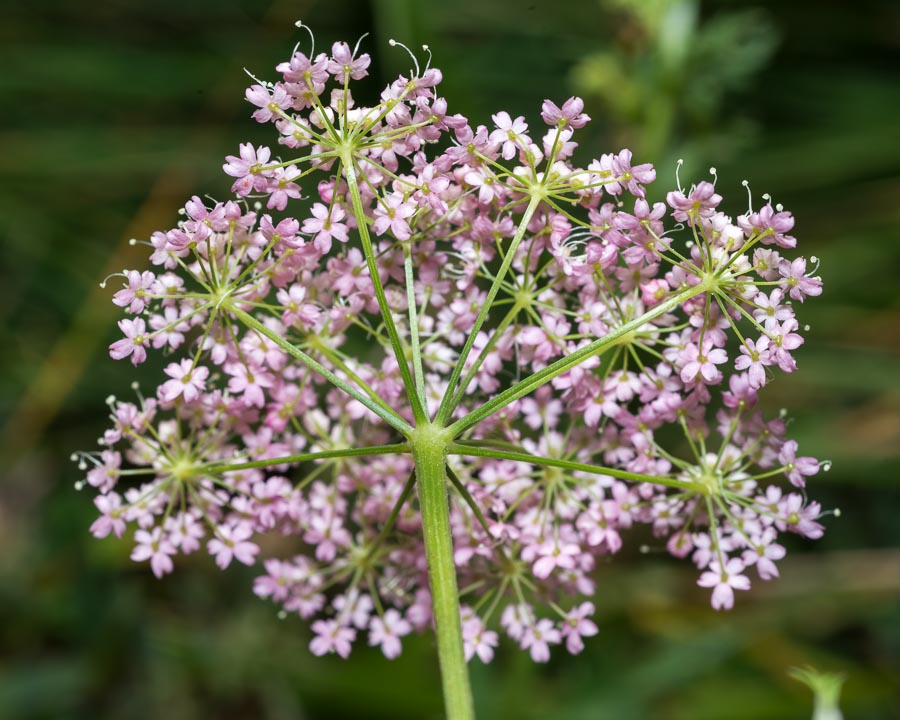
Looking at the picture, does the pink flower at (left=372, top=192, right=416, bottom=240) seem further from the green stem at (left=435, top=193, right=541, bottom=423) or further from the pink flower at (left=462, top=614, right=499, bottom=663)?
the pink flower at (left=462, top=614, right=499, bottom=663)

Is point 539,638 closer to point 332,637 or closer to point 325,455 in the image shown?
point 332,637

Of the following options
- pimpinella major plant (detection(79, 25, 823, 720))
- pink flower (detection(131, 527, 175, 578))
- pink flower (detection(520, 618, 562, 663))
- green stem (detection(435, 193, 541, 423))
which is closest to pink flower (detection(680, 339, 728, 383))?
pimpinella major plant (detection(79, 25, 823, 720))

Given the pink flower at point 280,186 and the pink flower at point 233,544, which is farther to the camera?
the pink flower at point 233,544

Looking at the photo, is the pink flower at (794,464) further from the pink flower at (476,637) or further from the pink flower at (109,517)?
the pink flower at (109,517)

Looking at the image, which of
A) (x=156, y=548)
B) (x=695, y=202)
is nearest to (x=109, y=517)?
(x=156, y=548)

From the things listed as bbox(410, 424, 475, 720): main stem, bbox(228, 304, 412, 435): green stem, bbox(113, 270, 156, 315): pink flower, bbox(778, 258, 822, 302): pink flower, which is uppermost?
bbox(778, 258, 822, 302): pink flower

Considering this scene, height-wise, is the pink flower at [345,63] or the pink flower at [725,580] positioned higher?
the pink flower at [345,63]

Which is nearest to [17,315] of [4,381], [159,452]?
[4,381]

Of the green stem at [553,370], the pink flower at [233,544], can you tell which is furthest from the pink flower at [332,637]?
the green stem at [553,370]
